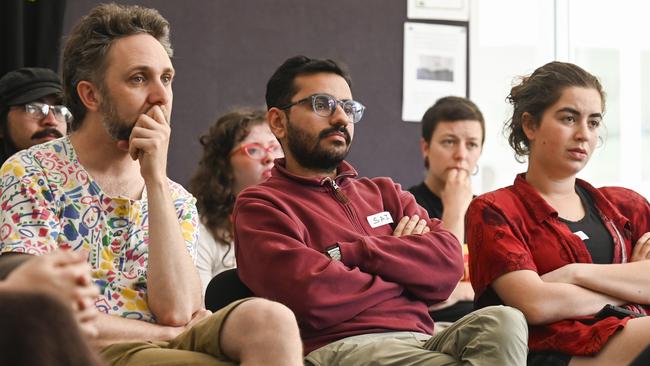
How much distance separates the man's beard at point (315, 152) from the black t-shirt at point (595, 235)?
2.30 feet

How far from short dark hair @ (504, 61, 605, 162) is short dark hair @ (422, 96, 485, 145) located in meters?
0.99

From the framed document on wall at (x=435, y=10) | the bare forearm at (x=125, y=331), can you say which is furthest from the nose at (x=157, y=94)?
the framed document on wall at (x=435, y=10)

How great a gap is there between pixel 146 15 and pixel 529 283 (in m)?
1.27

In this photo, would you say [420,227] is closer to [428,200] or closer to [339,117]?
[339,117]

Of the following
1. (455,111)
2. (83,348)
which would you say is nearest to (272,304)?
(83,348)

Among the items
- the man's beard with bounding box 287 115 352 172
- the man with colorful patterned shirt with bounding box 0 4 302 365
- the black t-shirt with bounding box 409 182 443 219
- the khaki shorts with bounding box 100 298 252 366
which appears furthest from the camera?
the black t-shirt with bounding box 409 182 443 219

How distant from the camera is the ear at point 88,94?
2.42 metres


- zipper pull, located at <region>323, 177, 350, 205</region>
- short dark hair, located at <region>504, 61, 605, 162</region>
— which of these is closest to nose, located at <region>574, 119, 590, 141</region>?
short dark hair, located at <region>504, 61, 605, 162</region>

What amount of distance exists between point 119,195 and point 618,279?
4.50 ft

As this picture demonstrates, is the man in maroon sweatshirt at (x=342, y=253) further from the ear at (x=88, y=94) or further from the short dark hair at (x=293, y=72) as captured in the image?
the ear at (x=88, y=94)

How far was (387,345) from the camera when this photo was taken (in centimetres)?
220

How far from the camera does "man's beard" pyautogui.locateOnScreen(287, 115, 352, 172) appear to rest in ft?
8.63

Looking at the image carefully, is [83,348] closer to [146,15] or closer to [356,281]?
[356,281]

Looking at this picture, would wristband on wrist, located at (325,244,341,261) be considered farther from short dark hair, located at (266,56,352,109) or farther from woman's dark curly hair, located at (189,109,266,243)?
woman's dark curly hair, located at (189,109,266,243)
